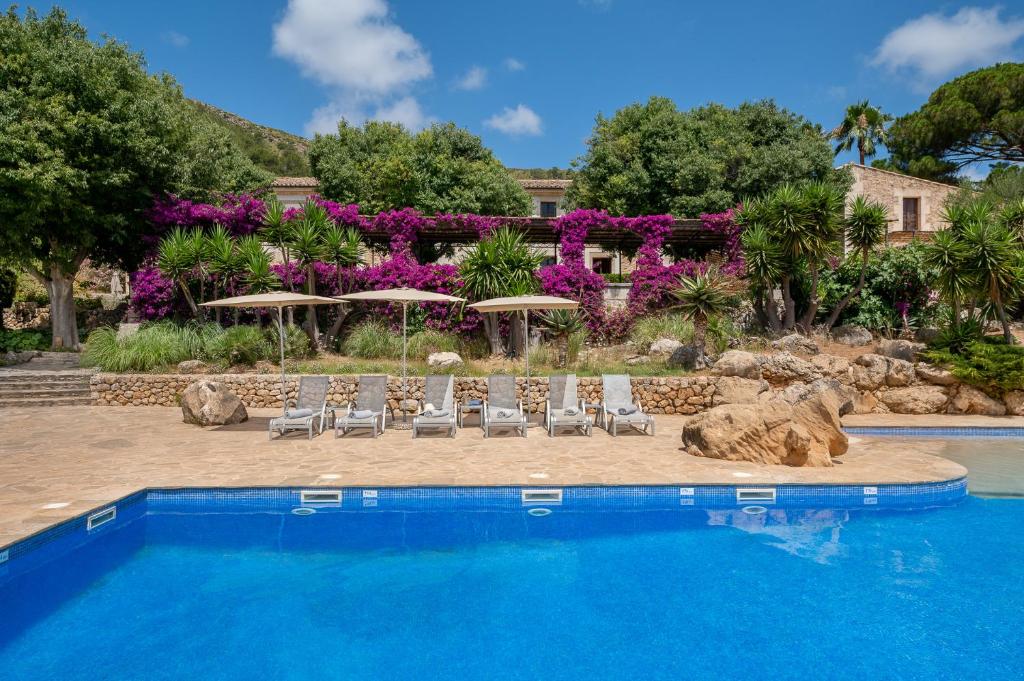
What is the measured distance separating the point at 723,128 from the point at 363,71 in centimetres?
1771

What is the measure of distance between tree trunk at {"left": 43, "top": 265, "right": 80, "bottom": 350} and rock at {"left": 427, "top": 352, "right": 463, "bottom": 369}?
13202 millimetres

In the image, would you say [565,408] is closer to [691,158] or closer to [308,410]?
[308,410]

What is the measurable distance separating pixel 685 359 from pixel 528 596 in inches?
363

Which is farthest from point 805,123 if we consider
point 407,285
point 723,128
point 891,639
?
point 891,639

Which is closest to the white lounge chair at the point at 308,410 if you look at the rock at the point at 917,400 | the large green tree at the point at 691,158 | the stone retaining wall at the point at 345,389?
the stone retaining wall at the point at 345,389

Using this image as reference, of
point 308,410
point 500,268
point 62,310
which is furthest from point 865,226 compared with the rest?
point 62,310

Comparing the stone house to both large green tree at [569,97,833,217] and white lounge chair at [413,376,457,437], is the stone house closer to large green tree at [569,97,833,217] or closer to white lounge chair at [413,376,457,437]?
large green tree at [569,97,833,217]

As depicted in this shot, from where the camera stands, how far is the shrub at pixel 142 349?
1374cm

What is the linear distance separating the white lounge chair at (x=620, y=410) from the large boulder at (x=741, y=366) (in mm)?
2801

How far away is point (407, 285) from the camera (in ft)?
55.2

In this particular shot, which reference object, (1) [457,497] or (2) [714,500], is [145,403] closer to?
(1) [457,497]

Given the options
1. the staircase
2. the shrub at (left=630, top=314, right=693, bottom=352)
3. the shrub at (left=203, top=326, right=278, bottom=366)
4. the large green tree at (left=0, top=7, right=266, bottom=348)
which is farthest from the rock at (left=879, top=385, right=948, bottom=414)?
the large green tree at (left=0, top=7, right=266, bottom=348)

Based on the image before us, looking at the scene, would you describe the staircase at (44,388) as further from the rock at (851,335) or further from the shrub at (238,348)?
the rock at (851,335)

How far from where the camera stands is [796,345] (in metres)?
13.9
